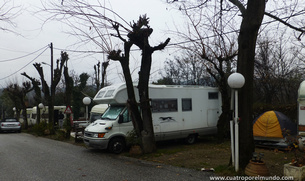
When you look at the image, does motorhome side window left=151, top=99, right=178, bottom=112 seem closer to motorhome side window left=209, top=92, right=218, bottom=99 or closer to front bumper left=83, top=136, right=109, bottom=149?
motorhome side window left=209, top=92, right=218, bottom=99

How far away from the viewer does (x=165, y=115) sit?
36.0 ft

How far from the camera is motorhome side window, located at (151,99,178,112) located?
10812mm

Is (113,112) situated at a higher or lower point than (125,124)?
higher

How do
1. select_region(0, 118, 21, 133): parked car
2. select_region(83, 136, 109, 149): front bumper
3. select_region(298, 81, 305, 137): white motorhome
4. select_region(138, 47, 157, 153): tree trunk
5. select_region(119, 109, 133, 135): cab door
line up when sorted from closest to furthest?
select_region(298, 81, 305, 137): white motorhome → select_region(138, 47, 157, 153): tree trunk → select_region(83, 136, 109, 149): front bumper → select_region(119, 109, 133, 135): cab door → select_region(0, 118, 21, 133): parked car

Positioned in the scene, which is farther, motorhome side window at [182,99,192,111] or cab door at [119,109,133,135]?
motorhome side window at [182,99,192,111]

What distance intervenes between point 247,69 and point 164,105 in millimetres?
5031

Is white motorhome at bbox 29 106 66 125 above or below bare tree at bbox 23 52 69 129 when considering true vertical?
below

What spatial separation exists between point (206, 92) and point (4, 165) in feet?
28.7

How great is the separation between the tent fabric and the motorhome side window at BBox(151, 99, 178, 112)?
3.57 meters

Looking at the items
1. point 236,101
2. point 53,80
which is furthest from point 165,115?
point 53,80

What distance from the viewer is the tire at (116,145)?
980cm

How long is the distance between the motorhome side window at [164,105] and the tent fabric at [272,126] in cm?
357

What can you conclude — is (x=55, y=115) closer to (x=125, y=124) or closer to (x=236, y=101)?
(x=125, y=124)

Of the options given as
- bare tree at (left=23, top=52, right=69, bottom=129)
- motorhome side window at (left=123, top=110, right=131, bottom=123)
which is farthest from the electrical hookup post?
bare tree at (left=23, top=52, right=69, bottom=129)
